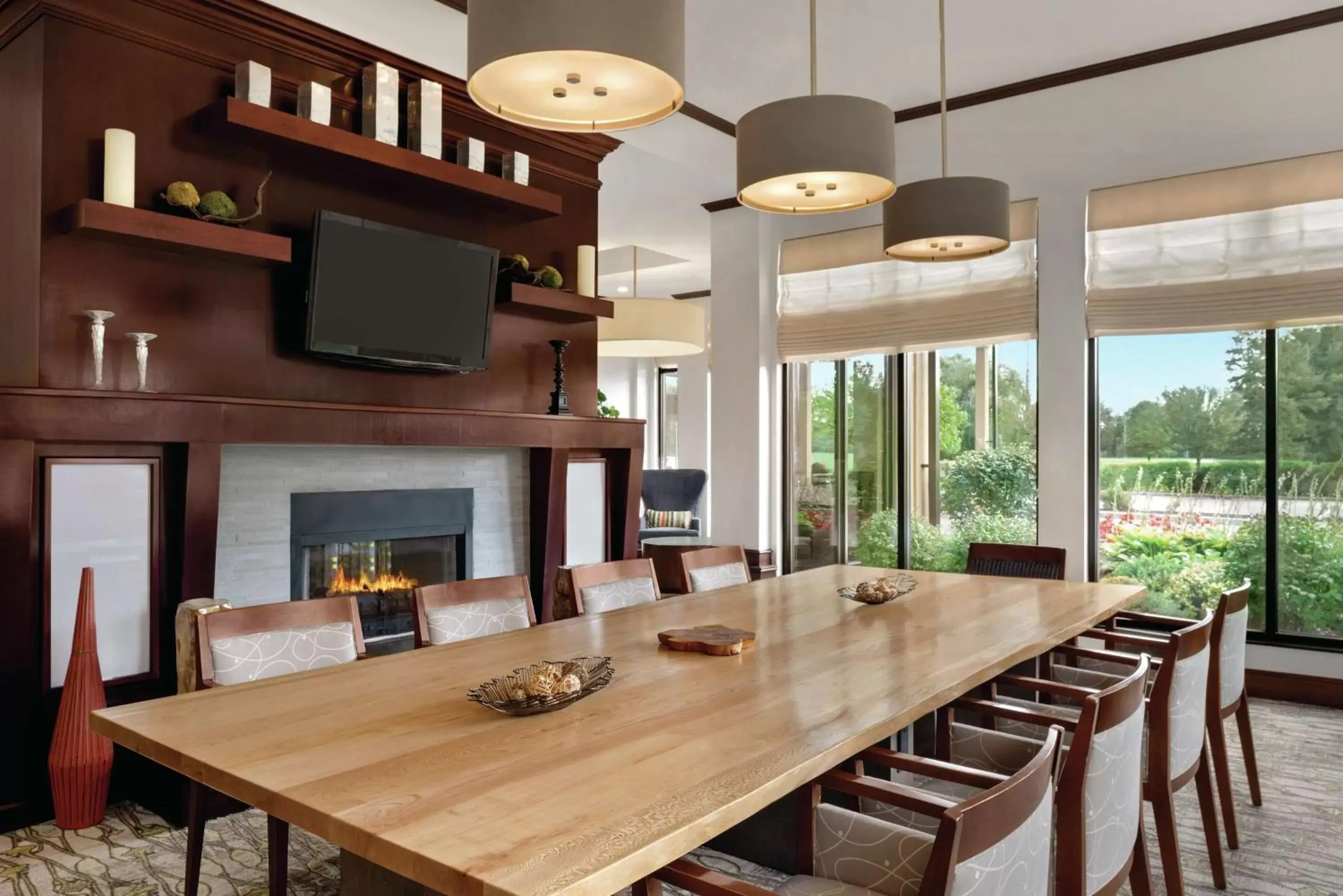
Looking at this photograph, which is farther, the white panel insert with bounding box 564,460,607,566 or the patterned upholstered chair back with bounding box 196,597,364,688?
the white panel insert with bounding box 564,460,607,566

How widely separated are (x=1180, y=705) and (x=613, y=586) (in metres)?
1.66

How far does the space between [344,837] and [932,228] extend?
251 centimetres

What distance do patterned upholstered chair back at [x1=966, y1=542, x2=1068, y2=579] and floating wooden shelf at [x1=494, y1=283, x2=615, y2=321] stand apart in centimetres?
216

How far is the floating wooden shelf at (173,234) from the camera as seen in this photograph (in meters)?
2.95

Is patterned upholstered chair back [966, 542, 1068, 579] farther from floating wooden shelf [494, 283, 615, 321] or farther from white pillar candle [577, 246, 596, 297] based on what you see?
white pillar candle [577, 246, 596, 297]

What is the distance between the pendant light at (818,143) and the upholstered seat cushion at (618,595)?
1334mm

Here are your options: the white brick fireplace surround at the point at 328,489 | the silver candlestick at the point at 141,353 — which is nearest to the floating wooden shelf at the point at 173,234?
the silver candlestick at the point at 141,353

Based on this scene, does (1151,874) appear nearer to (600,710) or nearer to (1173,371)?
(600,710)

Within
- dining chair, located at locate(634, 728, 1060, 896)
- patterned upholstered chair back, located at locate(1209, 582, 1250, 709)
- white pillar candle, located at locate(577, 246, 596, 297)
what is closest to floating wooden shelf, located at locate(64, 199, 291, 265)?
white pillar candle, located at locate(577, 246, 596, 297)

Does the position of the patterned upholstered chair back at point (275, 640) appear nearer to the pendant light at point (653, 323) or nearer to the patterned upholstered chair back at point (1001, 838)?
Answer: the patterned upholstered chair back at point (1001, 838)

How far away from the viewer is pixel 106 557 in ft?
10.0

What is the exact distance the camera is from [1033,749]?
82.6 inches

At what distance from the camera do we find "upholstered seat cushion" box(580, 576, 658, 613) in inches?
116

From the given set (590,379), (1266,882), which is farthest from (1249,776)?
(590,379)
